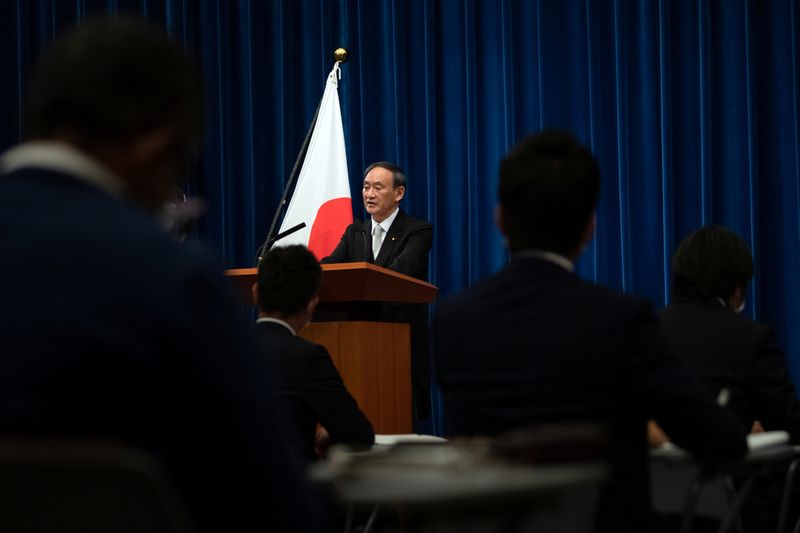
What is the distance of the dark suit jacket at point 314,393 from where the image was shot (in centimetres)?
261

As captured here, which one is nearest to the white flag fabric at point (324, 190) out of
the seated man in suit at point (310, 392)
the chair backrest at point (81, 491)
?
the seated man in suit at point (310, 392)

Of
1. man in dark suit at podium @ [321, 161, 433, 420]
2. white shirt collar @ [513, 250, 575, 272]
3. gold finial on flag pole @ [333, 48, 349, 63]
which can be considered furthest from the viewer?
gold finial on flag pole @ [333, 48, 349, 63]

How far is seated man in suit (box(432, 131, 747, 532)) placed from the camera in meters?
1.49

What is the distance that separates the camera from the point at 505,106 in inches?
267

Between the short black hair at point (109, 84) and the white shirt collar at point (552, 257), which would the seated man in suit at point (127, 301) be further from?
the white shirt collar at point (552, 257)

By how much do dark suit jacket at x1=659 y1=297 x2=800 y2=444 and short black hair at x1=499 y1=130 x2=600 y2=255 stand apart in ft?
2.36

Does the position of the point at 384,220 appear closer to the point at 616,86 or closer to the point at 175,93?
the point at 616,86

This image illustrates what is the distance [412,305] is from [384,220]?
0.50 meters

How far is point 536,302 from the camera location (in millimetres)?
1570

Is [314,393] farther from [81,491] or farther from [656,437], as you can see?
[81,491]

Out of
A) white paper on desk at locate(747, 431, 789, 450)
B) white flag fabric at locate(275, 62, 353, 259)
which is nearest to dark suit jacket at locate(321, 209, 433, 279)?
white flag fabric at locate(275, 62, 353, 259)

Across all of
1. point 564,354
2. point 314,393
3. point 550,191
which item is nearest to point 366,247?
point 314,393

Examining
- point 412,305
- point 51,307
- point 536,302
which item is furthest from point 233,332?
point 412,305

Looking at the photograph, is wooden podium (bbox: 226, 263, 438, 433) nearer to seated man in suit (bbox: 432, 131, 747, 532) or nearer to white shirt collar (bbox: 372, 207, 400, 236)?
white shirt collar (bbox: 372, 207, 400, 236)
